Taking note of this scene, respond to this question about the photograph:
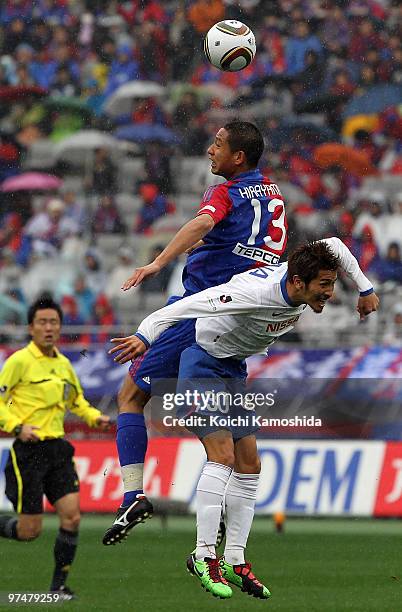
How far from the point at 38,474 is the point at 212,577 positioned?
2.74 m

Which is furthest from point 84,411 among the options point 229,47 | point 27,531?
point 229,47

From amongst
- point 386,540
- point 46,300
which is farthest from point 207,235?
point 386,540

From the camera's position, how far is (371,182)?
53.1 ft

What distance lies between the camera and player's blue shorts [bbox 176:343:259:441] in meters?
7.05

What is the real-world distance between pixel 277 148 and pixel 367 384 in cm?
414

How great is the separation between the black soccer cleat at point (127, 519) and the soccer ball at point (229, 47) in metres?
2.70

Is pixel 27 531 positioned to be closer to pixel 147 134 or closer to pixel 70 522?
pixel 70 522

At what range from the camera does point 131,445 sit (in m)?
7.45

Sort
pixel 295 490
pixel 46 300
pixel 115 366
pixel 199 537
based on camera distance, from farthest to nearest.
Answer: pixel 115 366 → pixel 295 490 → pixel 46 300 → pixel 199 537

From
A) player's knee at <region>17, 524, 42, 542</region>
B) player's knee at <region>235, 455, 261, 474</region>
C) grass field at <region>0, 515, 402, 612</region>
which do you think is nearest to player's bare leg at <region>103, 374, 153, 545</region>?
player's knee at <region>235, 455, 261, 474</region>

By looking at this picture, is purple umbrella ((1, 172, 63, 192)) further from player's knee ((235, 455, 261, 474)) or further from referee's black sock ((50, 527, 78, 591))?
player's knee ((235, 455, 261, 474))

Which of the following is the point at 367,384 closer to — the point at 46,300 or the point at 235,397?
the point at 46,300

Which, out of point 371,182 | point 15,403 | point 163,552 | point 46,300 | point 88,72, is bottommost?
point 163,552

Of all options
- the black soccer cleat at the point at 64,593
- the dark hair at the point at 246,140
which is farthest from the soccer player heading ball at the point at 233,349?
the black soccer cleat at the point at 64,593
